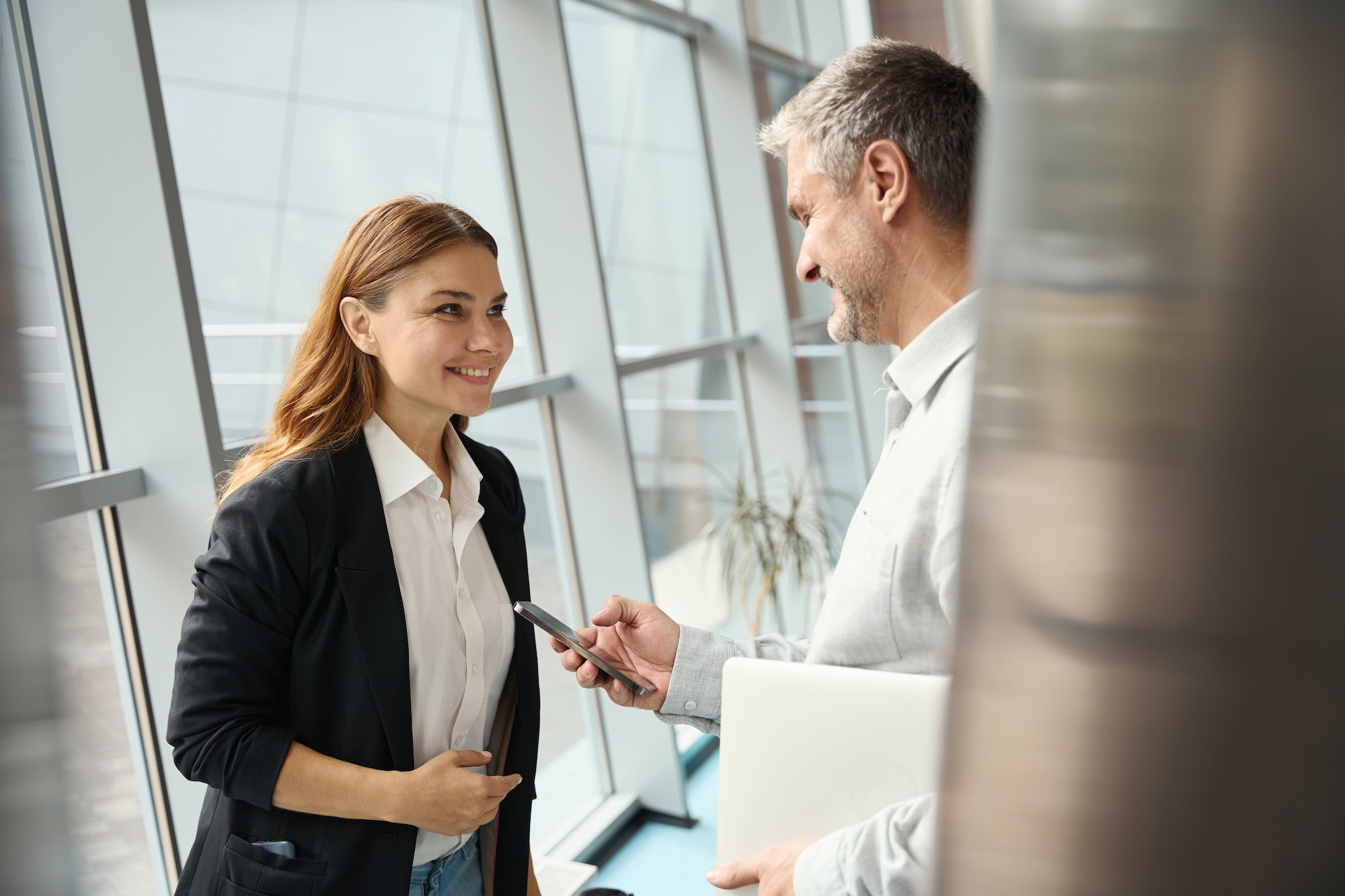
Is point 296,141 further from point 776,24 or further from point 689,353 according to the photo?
point 776,24

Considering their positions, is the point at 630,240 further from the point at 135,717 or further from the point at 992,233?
the point at 992,233

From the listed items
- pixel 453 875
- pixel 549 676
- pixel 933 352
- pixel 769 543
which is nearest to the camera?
pixel 933 352

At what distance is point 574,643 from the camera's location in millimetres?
1611

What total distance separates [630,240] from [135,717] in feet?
11.3

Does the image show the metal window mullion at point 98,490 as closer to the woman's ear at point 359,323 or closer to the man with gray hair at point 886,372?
the woman's ear at point 359,323

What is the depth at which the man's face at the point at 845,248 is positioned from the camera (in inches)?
56.2

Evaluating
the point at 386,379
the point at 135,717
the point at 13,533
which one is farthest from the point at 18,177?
the point at 135,717

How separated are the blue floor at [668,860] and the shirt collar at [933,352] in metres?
2.49

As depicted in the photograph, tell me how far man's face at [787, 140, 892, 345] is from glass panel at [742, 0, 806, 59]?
448 centimetres

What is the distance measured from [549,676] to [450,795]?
8.13 ft

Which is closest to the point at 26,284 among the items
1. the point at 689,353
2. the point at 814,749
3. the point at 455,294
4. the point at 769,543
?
the point at 814,749

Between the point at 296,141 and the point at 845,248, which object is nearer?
the point at 845,248

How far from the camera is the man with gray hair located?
1055 millimetres

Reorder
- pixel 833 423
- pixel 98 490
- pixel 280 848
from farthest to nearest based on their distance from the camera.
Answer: pixel 833 423, pixel 98 490, pixel 280 848
